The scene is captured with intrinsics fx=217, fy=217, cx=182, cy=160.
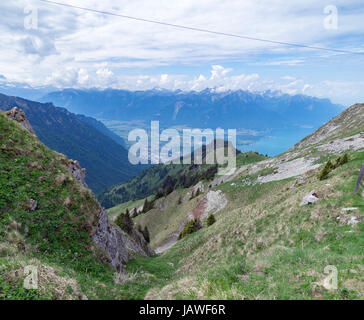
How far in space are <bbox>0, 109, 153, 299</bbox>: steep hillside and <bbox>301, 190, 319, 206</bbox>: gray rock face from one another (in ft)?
51.8

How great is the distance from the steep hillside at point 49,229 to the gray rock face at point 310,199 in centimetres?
1580

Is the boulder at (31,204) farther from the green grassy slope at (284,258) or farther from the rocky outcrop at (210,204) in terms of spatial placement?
the rocky outcrop at (210,204)

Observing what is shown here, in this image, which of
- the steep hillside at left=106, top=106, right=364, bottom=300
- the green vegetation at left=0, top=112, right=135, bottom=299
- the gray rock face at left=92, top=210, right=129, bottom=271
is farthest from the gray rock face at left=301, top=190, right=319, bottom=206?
the gray rock face at left=92, top=210, right=129, bottom=271

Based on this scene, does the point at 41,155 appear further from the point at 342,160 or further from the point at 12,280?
the point at 342,160

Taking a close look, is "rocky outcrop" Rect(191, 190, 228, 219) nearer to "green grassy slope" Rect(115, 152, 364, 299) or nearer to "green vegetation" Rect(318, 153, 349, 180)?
"green grassy slope" Rect(115, 152, 364, 299)

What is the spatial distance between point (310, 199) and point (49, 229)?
20469 millimetres

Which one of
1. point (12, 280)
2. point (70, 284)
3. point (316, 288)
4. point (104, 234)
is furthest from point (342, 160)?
point (12, 280)

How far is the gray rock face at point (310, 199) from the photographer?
1823cm
